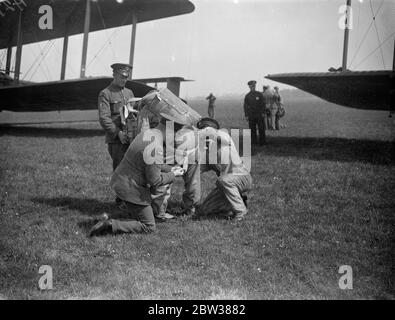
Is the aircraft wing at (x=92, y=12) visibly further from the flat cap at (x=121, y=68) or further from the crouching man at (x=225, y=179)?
the crouching man at (x=225, y=179)

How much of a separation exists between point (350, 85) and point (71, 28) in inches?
497

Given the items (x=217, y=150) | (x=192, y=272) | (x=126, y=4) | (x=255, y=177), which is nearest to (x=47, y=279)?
(x=192, y=272)

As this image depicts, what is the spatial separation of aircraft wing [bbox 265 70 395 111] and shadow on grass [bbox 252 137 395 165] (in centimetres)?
138

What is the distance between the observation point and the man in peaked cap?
16.6 ft

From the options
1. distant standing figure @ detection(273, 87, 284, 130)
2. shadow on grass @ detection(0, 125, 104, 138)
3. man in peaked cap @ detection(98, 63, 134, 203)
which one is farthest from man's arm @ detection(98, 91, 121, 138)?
distant standing figure @ detection(273, 87, 284, 130)

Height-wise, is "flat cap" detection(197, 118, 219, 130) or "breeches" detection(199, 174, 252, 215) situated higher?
"flat cap" detection(197, 118, 219, 130)

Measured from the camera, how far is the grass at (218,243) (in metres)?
2.77

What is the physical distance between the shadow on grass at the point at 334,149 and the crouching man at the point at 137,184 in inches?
197

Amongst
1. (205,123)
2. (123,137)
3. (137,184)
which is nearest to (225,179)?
(205,123)

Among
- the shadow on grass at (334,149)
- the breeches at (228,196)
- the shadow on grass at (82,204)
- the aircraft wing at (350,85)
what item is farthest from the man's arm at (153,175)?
the aircraft wing at (350,85)

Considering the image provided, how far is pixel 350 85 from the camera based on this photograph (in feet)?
31.0

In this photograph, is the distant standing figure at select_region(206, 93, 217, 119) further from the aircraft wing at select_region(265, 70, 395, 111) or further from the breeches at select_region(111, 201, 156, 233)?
the breeches at select_region(111, 201, 156, 233)

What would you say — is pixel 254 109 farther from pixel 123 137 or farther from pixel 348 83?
pixel 123 137
